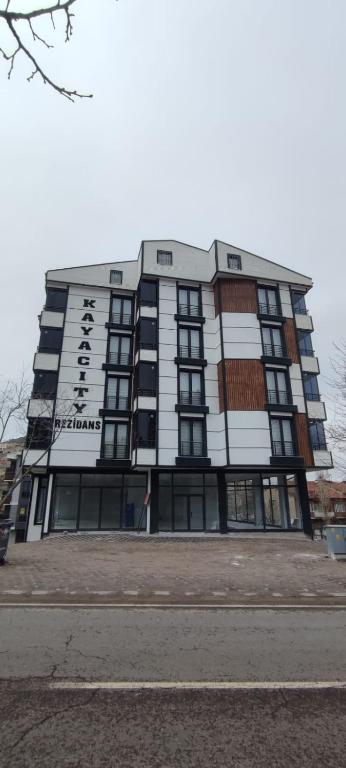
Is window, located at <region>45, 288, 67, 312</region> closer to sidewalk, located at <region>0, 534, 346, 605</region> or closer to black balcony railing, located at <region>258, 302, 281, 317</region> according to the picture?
black balcony railing, located at <region>258, 302, 281, 317</region>

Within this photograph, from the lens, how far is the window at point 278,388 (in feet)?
86.4

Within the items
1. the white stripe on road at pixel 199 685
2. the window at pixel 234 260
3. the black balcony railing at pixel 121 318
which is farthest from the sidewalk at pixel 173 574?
the window at pixel 234 260

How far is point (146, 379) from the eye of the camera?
26.2 metres

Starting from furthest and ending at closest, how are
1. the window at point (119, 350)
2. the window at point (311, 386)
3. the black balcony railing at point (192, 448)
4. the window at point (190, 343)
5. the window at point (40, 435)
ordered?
1. the window at point (119, 350)
2. the window at point (190, 343)
3. the window at point (311, 386)
4. the black balcony railing at point (192, 448)
5. the window at point (40, 435)

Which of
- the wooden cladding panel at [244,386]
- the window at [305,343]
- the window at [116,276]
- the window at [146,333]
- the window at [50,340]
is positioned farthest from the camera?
the window at [116,276]

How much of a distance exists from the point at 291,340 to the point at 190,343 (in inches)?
289

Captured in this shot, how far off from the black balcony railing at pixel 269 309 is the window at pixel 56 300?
1436 cm

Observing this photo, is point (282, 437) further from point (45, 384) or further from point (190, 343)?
point (45, 384)

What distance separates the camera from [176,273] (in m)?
29.2

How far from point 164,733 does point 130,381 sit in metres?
24.9

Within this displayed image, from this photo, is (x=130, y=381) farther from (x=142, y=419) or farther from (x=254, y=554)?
(x=254, y=554)

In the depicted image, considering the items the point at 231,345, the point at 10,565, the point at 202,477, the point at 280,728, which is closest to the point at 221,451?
the point at 202,477

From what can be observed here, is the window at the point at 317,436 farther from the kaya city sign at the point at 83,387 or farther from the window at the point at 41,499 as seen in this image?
the window at the point at 41,499

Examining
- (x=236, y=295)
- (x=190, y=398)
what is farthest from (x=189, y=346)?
(x=236, y=295)
